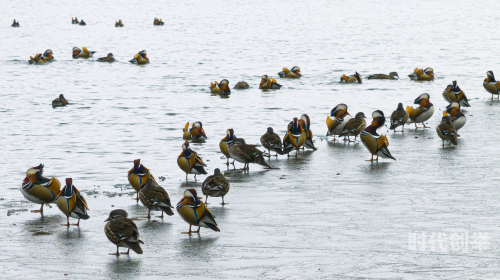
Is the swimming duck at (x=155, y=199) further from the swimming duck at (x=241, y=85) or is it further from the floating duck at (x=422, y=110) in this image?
the swimming duck at (x=241, y=85)

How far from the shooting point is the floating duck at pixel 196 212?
32.8ft

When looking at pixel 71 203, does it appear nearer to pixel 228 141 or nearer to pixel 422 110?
pixel 228 141

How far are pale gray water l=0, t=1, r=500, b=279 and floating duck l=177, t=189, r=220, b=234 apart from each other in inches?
10.0

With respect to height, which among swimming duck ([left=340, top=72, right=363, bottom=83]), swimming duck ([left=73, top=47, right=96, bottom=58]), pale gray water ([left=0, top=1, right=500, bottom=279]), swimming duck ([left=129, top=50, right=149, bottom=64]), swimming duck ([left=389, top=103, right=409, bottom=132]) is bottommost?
pale gray water ([left=0, top=1, right=500, bottom=279])

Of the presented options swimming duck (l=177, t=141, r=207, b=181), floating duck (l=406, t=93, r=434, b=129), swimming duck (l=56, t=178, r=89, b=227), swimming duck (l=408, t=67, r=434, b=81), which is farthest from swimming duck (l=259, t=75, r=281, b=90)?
swimming duck (l=56, t=178, r=89, b=227)

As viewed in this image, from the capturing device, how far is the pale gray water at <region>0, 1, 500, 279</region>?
8.98 m

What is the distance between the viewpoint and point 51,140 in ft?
61.3

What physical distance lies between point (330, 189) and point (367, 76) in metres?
20.7

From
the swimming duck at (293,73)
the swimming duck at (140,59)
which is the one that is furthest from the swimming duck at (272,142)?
the swimming duck at (140,59)

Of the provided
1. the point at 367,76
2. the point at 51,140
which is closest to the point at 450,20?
the point at 367,76

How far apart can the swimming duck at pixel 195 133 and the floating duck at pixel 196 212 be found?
26.4 feet

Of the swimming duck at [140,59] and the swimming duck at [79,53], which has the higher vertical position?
the swimming duck at [79,53]

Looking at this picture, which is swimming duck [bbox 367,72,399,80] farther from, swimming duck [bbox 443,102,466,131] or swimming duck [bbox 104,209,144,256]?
swimming duck [bbox 104,209,144,256]

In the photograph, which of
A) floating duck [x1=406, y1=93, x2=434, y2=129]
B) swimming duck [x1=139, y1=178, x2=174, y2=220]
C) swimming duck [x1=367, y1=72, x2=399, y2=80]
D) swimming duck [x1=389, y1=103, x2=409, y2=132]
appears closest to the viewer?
swimming duck [x1=139, y1=178, x2=174, y2=220]
